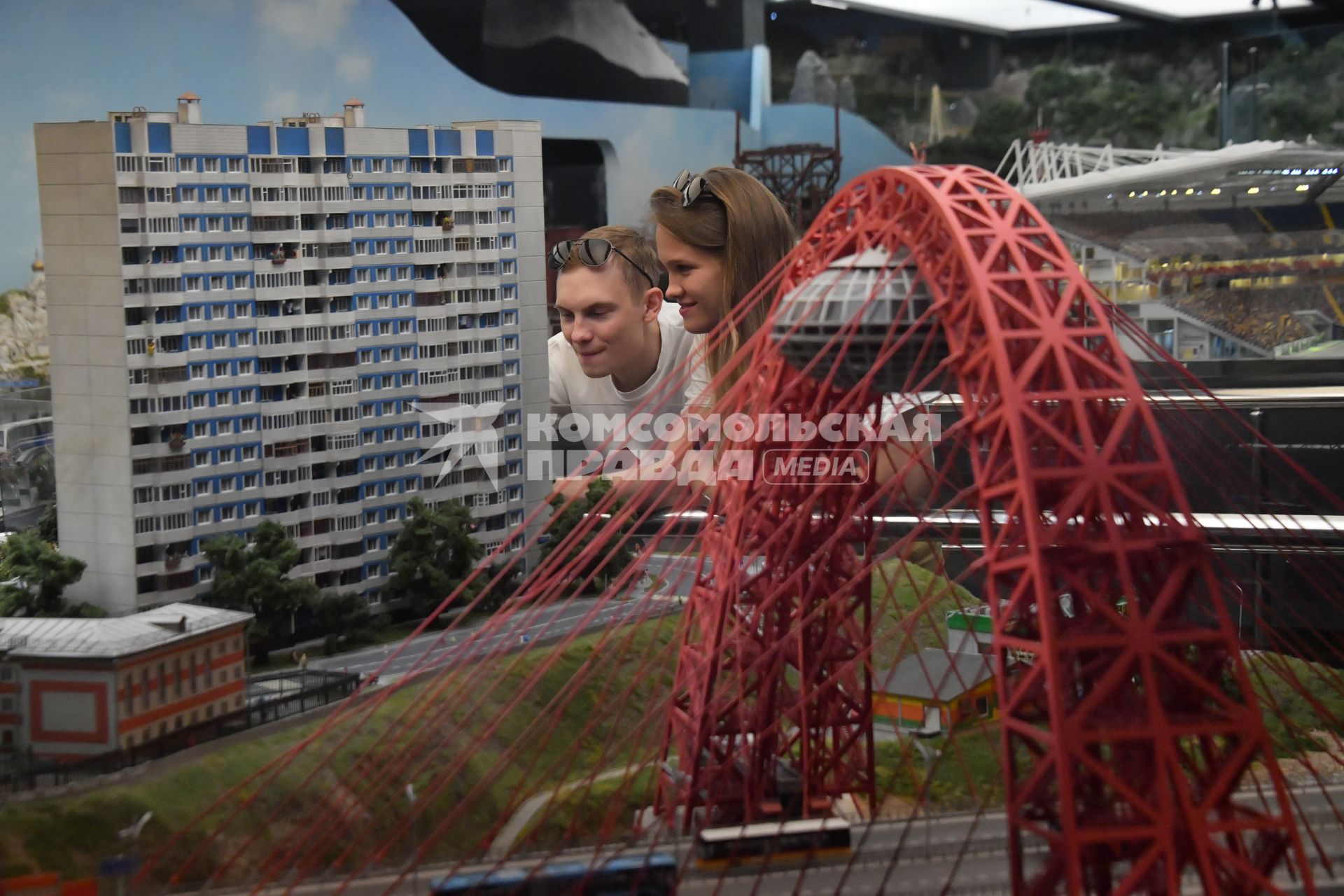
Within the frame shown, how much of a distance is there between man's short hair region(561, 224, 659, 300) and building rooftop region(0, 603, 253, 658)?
165 centimetres

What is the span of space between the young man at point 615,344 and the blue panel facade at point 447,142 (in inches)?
17.9

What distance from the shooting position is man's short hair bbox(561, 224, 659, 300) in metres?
4.32

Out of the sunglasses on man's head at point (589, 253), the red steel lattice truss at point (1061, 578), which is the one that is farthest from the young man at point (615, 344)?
the red steel lattice truss at point (1061, 578)

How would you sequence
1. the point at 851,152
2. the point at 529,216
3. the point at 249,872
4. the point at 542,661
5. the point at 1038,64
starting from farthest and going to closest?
the point at 1038,64 → the point at 851,152 → the point at 529,216 → the point at 542,661 → the point at 249,872

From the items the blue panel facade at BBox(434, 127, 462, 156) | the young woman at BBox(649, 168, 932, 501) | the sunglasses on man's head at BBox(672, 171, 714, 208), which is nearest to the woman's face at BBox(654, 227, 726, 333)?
the young woman at BBox(649, 168, 932, 501)

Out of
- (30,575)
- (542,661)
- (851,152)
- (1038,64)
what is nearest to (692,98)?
(851,152)

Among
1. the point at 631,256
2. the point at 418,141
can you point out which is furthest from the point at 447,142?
the point at 631,256

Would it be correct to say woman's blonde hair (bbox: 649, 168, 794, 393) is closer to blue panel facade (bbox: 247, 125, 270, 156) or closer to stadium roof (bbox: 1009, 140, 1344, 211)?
blue panel facade (bbox: 247, 125, 270, 156)

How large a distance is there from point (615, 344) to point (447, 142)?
86cm

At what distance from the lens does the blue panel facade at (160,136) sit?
383 centimetres

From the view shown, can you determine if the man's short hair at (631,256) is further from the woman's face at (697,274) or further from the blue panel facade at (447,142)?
the blue panel facade at (447,142)

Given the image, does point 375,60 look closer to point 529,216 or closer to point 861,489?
point 529,216

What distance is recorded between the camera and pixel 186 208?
3887 millimetres

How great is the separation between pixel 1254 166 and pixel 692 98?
2.38 meters
